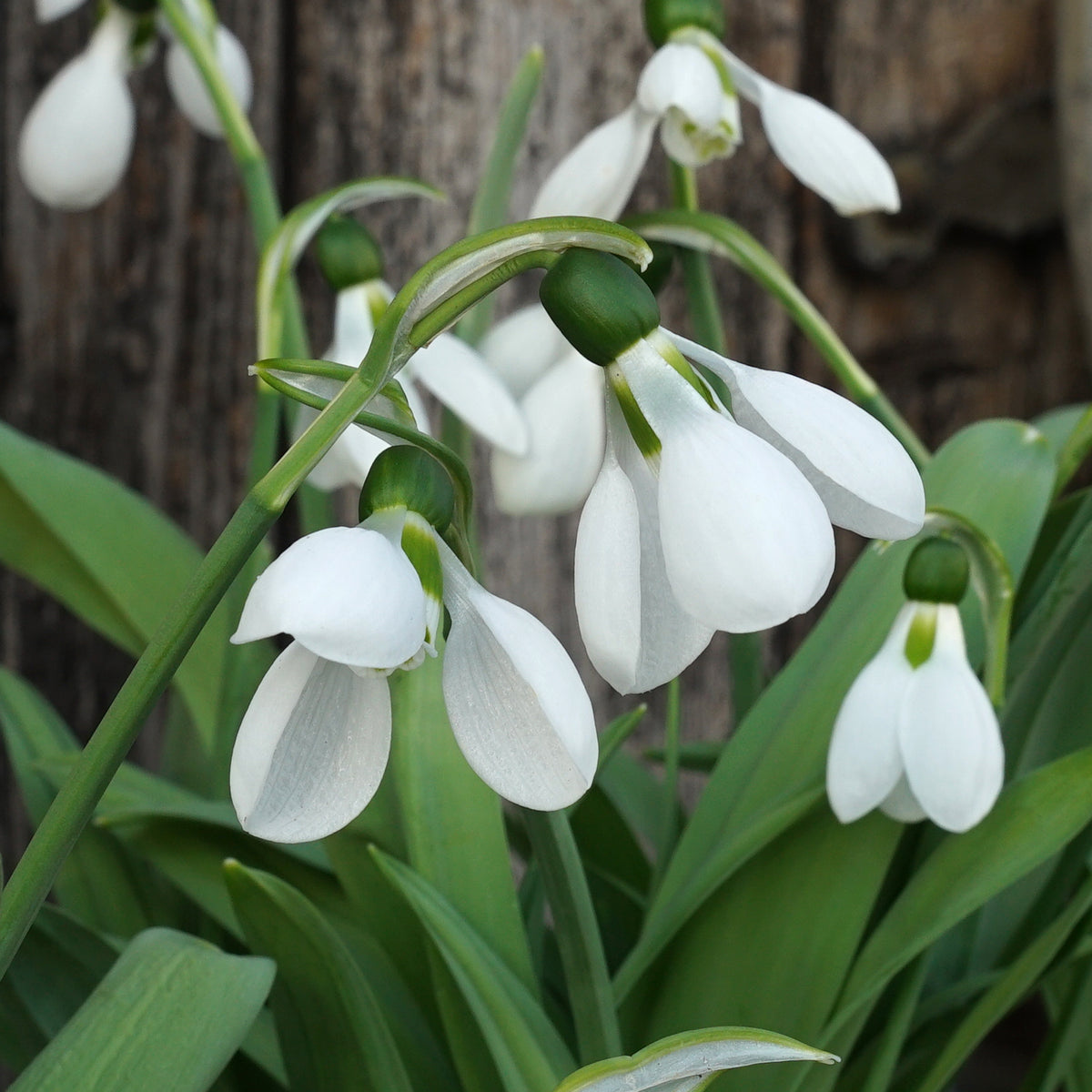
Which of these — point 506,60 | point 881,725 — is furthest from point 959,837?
point 506,60

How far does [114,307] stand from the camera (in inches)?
42.5

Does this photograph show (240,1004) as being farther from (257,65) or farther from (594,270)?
(257,65)

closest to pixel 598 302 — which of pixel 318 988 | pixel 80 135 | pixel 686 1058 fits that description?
pixel 686 1058

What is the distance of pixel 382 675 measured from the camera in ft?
1.15

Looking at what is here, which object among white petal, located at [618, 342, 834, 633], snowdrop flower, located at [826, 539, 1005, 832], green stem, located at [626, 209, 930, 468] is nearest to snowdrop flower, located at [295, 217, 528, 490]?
green stem, located at [626, 209, 930, 468]

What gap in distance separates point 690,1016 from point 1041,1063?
184mm

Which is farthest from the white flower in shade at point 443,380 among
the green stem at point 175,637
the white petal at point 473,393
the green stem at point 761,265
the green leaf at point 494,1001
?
the green stem at point 175,637

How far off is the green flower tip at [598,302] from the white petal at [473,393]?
0.30 m

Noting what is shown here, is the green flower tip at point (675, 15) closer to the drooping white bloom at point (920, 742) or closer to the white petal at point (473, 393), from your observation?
the white petal at point (473, 393)

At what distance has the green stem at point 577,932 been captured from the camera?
42cm

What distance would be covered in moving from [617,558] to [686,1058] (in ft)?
0.46

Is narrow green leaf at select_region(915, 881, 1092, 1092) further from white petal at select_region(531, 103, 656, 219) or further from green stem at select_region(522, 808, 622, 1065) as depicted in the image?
white petal at select_region(531, 103, 656, 219)

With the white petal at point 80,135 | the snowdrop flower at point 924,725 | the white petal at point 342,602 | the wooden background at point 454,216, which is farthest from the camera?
the wooden background at point 454,216

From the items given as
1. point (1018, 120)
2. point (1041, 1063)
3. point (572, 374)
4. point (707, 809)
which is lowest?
point (1041, 1063)
